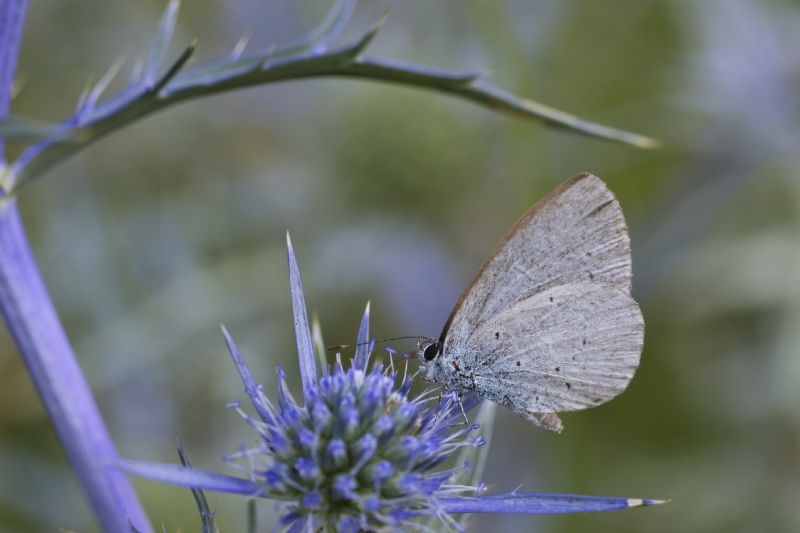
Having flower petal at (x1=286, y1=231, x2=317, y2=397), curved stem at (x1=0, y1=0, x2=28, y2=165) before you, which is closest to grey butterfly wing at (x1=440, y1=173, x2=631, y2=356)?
flower petal at (x1=286, y1=231, x2=317, y2=397)

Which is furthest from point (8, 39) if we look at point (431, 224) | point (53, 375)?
point (431, 224)

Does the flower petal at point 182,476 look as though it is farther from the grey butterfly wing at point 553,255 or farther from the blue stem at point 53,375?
the grey butterfly wing at point 553,255

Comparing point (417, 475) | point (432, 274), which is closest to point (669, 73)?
point (432, 274)

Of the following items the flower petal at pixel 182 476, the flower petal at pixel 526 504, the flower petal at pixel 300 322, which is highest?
the flower petal at pixel 300 322

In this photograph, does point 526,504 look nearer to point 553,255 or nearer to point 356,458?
point 356,458

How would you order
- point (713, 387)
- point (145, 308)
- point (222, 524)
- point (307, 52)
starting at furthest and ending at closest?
1. point (713, 387)
2. point (145, 308)
3. point (222, 524)
4. point (307, 52)

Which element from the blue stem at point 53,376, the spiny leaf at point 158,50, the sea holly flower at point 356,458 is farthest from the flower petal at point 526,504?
A: the spiny leaf at point 158,50

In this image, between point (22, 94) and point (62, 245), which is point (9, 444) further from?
point (22, 94)
